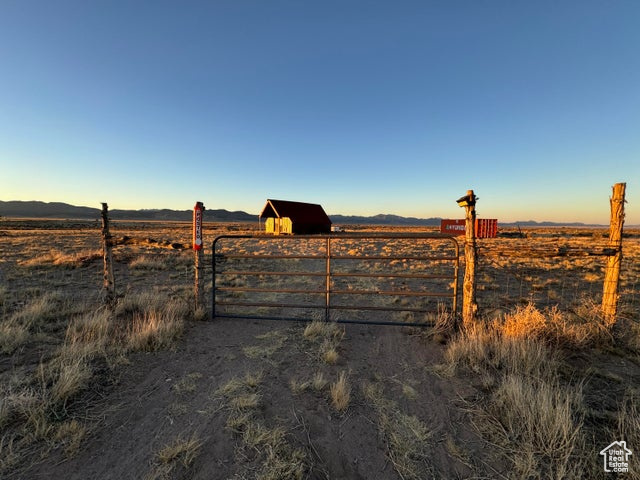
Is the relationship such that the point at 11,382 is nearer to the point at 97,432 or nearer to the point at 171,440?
the point at 97,432

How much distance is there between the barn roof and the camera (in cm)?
3302

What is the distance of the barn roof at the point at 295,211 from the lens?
33.0 metres

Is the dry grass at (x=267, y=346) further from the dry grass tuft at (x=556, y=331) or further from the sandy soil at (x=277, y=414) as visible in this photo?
the dry grass tuft at (x=556, y=331)

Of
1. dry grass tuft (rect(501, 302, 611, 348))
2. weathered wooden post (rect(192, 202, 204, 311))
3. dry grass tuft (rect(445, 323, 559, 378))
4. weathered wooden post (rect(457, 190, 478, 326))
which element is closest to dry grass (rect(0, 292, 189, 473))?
weathered wooden post (rect(192, 202, 204, 311))

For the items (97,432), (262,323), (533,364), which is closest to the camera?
(97,432)

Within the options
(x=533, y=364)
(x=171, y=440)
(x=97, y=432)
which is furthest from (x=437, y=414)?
(x=97, y=432)

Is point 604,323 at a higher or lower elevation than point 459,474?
higher

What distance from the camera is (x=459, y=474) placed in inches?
96.9

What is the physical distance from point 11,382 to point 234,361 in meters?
2.55

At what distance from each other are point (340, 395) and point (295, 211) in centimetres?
3235

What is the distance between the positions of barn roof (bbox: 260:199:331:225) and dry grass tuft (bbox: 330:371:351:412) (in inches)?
1173

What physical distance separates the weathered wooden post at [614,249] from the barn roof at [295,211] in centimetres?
2899

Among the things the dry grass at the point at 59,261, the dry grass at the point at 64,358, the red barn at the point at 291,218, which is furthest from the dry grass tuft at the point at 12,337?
the red barn at the point at 291,218

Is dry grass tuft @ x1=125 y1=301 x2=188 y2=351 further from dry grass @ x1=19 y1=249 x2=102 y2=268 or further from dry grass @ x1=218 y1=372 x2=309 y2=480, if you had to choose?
dry grass @ x1=19 y1=249 x2=102 y2=268
